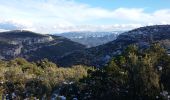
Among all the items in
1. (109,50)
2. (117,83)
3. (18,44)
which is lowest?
(18,44)

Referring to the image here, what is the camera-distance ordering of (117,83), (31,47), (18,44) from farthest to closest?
(18,44) < (31,47) < (117,83)

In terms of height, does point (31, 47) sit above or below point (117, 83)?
below

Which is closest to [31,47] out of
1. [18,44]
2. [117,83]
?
[18,44]

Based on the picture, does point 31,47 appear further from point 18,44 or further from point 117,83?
point 117,83

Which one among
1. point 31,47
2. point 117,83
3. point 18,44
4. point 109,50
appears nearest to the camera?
point 117,83

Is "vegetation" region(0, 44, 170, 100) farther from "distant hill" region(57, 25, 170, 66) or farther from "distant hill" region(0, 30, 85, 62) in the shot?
"distant hill" region(0, 30, 85, 62)

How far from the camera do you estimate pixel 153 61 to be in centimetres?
1861

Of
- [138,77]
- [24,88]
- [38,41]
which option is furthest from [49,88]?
[38,41]

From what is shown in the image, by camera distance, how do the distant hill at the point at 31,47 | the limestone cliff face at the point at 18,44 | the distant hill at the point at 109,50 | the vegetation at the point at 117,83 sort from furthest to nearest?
1. the limestone cliff face at the point at 18,44
2. the distant hill at the point at 31,47
3. the distant hill at the point at 109,50
4. the vegetation at the point at 117,83

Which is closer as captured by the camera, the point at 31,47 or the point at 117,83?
the point at 117,83

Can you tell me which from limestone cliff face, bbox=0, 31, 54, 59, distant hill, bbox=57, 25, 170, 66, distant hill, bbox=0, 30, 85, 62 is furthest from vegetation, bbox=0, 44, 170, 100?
limestone cliff face, bbox=0, 31, 54, 59

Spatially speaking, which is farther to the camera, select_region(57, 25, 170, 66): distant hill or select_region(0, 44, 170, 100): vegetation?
select_region(57, 25, 170, 66): distant hill

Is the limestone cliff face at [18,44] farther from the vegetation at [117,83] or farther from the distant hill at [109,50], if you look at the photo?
the vegetation at [117,83]

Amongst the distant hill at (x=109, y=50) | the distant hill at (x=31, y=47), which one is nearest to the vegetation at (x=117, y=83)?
the distant hill at (x=109, y=50)
